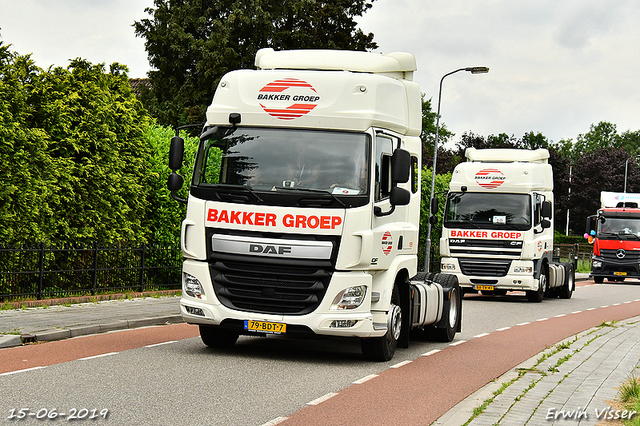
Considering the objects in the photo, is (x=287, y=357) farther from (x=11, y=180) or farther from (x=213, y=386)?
(x=11, y=180)

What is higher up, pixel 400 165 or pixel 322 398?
pixel 400 165

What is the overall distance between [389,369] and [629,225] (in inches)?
1208

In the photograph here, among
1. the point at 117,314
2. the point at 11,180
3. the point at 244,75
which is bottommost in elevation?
the point at 117,314

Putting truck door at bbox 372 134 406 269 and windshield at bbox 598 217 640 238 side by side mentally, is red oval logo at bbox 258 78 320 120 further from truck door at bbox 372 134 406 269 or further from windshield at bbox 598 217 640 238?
windshield at bbox 598 217 640 238

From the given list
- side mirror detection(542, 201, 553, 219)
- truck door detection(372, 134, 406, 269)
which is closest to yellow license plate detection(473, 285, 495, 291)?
side mirror detection(542, 201, 553, 219)

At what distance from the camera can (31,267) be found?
15.7m

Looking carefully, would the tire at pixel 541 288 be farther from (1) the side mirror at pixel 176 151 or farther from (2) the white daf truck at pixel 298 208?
(1) the side mirror at pixel 176 151

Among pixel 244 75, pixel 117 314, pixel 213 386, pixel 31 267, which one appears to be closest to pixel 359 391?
pixel 213 386

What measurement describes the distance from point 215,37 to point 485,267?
2007cm

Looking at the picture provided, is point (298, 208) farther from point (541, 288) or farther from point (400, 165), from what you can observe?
point (541, 288)

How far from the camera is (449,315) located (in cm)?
1392

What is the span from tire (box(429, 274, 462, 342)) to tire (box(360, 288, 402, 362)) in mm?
2598

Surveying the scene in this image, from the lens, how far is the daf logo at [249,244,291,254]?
33.3ft

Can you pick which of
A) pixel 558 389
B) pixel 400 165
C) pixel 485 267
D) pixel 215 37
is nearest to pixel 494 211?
pixel 485 267
